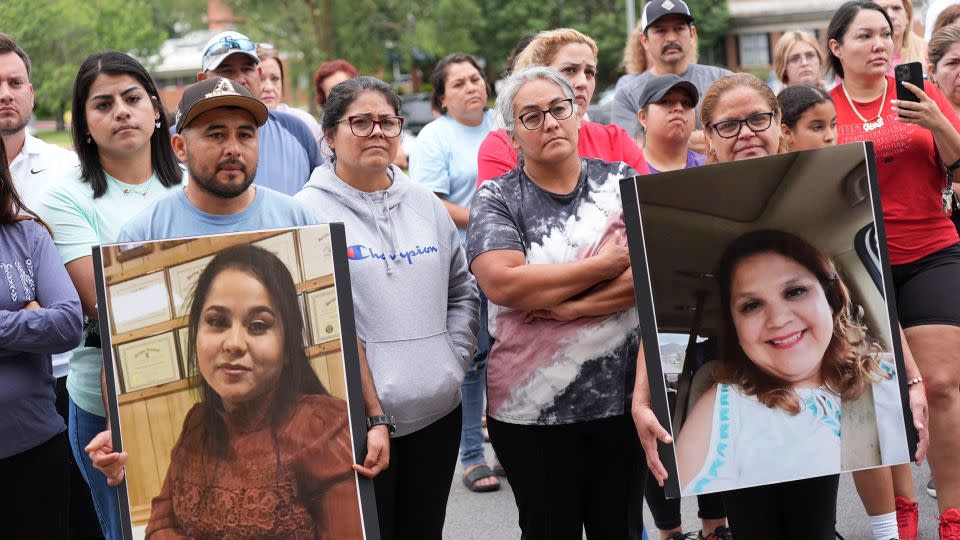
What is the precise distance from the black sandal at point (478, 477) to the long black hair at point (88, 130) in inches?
104

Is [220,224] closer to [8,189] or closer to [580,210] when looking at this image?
[8,189]

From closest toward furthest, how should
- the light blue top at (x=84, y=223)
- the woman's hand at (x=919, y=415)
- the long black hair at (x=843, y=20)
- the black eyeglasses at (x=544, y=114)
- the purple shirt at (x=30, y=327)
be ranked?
the woman's hand at (x=919, y=415)
the purple shirt at (x=30, y=327)
the black eyeglasses at (x=544, y=114)
the light blue top at (x=84, y=223)
the long black hair at (x=843, y=20)

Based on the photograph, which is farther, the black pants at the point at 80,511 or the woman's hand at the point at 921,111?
the black pants at the point at 80,511

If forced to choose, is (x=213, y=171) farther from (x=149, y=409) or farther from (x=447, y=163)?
(x=447, y=163)

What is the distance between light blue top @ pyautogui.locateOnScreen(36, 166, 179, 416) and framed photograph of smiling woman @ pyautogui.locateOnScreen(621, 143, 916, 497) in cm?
172

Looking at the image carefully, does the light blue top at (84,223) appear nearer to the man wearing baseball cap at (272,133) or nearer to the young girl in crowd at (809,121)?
the man wearing baseball cap at (272,133)

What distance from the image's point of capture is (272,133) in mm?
4934

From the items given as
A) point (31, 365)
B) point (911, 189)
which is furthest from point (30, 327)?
point (911, 189)

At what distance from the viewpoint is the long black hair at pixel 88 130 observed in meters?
3.62

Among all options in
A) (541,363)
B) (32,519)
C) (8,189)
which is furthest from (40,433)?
(541,363)

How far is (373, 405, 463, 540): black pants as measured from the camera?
3.40m

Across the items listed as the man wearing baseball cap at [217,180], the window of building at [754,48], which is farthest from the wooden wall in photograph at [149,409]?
the window of building at [754,48]

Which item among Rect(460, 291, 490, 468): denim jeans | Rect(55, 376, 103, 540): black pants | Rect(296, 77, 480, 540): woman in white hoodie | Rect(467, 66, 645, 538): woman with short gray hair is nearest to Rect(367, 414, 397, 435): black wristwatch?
Rect(296, 77, 480, 540): woman in white hoodie

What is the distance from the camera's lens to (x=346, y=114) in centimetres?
338
